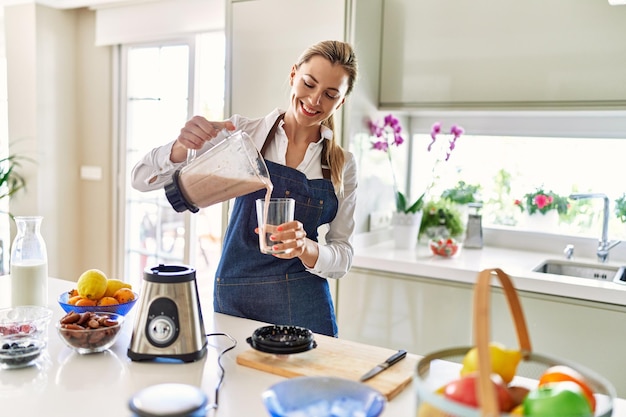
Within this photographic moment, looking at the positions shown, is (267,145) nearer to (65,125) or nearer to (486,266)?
(486,266)

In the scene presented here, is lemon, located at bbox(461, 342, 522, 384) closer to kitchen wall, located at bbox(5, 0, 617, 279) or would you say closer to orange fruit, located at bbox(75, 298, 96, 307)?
orange fruit, located at bbox(75, 298, 96, 307)

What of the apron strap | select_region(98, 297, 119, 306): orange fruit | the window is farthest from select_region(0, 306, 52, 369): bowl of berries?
the window

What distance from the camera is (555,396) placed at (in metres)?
0.74

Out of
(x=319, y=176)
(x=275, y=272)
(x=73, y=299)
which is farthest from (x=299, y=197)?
(x=73, y=299)

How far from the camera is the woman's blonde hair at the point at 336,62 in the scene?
1634 millimetres

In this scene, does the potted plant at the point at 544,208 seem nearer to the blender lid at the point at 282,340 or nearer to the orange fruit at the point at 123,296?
the blender lid at the point at 282,340

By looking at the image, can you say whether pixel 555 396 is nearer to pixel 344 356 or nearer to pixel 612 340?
pixel 344 356

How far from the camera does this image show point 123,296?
1.42 meters

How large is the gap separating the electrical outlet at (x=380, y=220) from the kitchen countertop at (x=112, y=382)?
4.95 feet

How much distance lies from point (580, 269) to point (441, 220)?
24.2 inches

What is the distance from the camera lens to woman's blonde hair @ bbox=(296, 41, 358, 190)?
5.36 feet

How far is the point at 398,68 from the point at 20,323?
6.30 ft

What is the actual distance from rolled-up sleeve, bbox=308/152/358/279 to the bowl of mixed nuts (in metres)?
0.56

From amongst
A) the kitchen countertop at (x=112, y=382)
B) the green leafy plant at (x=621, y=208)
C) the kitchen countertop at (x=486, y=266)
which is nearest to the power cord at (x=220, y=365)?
the kitchen countertop at (x=112, y=382)
